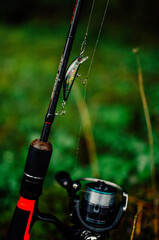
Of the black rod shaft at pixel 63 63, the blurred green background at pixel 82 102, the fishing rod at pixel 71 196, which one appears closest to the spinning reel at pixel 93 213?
the fishing rod at pixel 71 196

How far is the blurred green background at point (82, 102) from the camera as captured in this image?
1786mm

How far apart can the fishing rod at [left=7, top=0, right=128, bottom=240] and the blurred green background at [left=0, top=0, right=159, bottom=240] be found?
0.59ft

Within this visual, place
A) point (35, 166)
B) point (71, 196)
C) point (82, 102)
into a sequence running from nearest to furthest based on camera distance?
point (35, 166) → point (71, 196) → point (82, 102)

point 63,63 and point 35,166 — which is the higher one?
point 63,63

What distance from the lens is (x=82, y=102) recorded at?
112 inches

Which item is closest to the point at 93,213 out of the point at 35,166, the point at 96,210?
the point at 96,210

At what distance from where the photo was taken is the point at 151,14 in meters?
3.69

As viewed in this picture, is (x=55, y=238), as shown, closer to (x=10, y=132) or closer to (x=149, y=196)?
(x=149, y=196)

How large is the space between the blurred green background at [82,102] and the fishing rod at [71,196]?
0.59 ft

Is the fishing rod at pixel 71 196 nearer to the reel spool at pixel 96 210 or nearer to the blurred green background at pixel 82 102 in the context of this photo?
the reel spool at pixel 96 210

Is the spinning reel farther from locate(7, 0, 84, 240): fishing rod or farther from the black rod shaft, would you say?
the black rod shaft

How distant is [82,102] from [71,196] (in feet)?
6.08

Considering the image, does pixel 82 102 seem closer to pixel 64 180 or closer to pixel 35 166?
pixel 64 180

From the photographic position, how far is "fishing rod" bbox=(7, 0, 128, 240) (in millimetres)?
939
